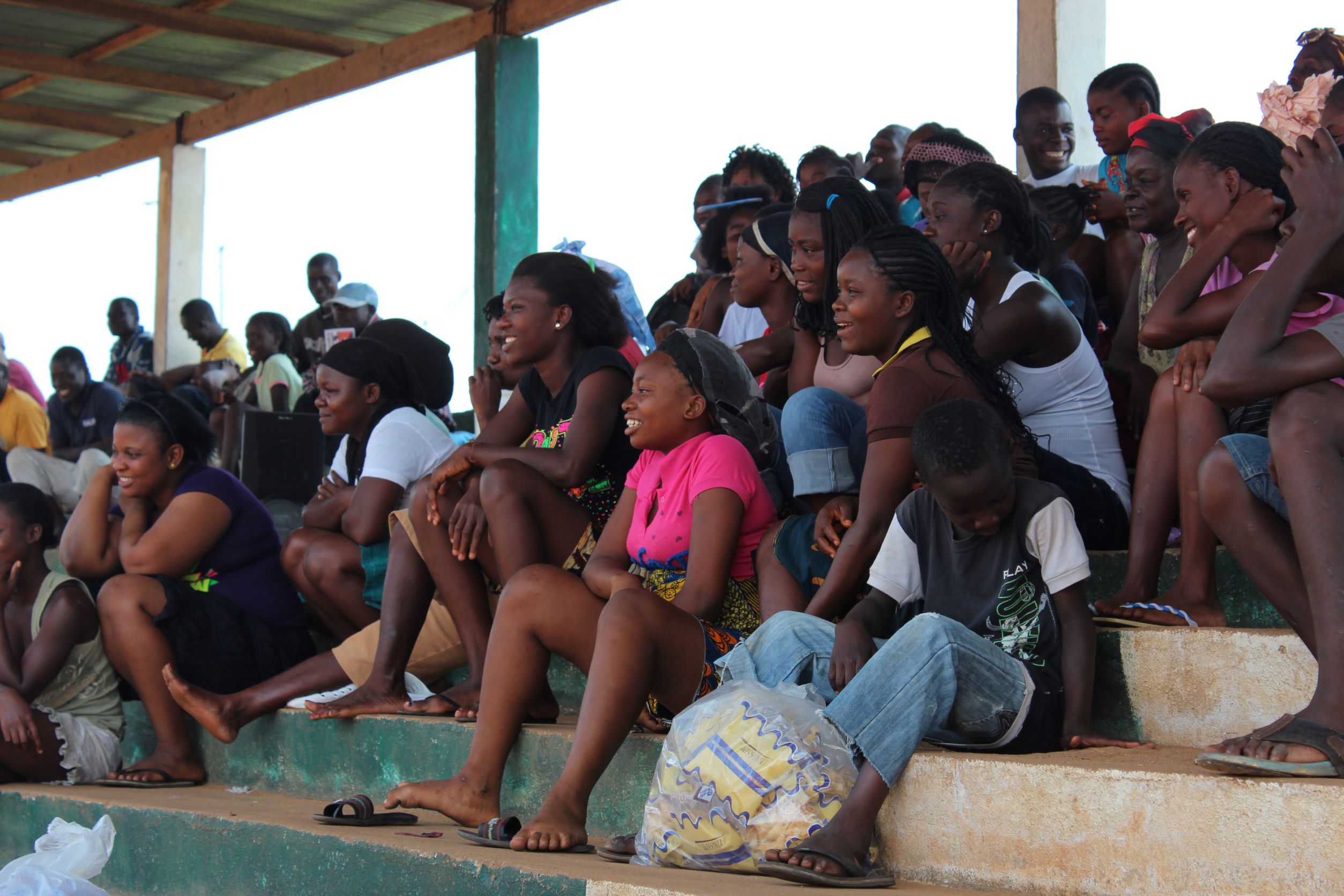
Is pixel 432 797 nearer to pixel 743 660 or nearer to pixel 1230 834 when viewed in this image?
pixel 743 660

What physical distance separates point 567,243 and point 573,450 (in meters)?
2.51

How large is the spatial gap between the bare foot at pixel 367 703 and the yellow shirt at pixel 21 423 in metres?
5.77

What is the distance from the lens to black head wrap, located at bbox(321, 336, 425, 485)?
4488 mm

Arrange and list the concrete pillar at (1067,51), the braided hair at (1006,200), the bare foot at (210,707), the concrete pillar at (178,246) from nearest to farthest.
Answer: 1. the braided hair at (1006,200)
2. the bare foot at (210,707)
3. the concrete pillar at (1067,51)
4. the concrete pillar at (178,246)

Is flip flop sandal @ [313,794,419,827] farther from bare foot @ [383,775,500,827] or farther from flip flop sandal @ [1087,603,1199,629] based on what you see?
flip flop sandal @ [1087,603,1199,629]

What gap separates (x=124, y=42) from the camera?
32.0ft

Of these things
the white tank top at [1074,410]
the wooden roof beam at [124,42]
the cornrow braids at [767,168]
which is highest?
the wooden roof beam at [124,42]

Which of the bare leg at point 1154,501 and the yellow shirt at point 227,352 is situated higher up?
the yellow shirt at point 227,352

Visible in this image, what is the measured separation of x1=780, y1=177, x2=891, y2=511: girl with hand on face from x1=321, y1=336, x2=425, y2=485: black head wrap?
51.4 inches

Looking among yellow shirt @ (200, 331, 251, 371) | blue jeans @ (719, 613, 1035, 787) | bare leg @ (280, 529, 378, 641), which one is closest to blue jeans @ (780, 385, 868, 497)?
blue jeans @ (719, 613, 1035, 787)

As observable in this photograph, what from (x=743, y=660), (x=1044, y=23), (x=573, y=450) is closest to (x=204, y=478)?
(x=573, y=450)

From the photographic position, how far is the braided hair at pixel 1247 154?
2.89 meters

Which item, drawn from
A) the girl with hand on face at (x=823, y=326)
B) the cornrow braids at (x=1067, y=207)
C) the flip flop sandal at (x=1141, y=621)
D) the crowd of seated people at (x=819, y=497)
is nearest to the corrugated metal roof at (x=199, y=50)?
the cornrow braids at (x=1067, y=207)

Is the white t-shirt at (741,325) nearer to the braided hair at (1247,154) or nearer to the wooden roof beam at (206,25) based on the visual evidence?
the braided hair at (1247,154)
